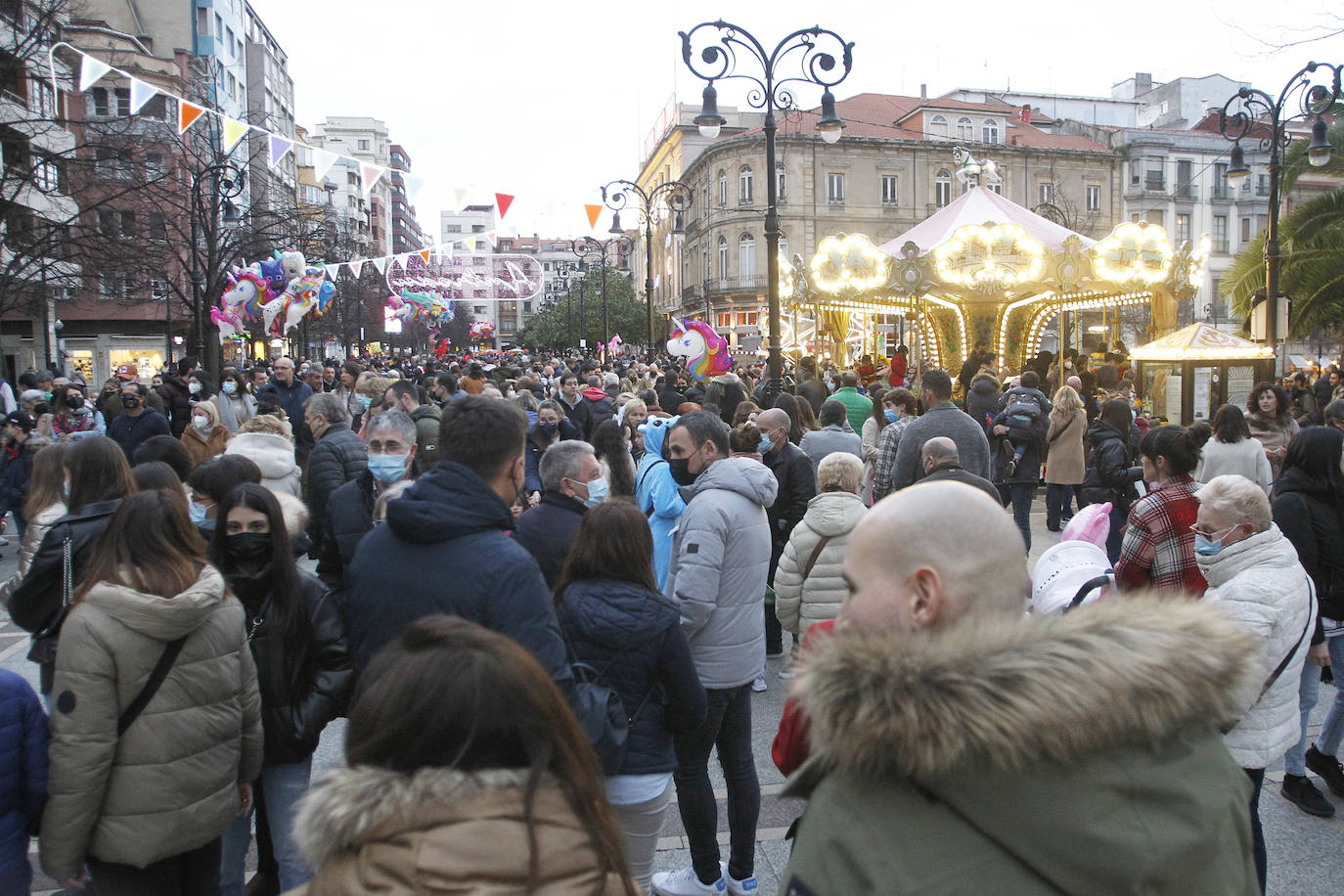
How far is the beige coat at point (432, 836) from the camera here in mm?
1243

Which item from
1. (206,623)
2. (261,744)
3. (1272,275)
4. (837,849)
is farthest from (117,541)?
(1272,275)

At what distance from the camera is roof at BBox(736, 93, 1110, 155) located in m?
48.9

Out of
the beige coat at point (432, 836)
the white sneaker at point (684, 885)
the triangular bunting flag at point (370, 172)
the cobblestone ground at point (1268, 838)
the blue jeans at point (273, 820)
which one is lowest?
the cobblestone ground at point (1268, 838)

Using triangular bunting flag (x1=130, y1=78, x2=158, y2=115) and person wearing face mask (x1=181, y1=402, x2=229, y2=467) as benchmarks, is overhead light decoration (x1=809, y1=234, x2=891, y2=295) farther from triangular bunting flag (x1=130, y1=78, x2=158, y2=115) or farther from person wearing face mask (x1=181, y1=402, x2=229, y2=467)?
person wearing face mask (x1=181, y1=402, x2=229, y2=467)

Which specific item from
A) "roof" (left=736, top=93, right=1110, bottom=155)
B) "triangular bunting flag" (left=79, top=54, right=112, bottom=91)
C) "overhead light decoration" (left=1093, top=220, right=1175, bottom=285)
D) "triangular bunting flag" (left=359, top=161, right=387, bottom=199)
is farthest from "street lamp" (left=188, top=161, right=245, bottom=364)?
"roof" (left=736, top=93, right=1110, bottom=155)

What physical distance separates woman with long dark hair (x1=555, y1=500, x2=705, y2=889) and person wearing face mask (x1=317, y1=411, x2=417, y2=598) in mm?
938

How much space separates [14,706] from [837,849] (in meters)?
2.24

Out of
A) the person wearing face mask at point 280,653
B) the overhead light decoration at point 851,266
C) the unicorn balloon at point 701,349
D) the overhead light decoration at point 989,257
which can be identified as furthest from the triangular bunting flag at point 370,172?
the person wearing face mask at point 280,653

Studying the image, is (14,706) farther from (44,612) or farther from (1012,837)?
(1012,837)

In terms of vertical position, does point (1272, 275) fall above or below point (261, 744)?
above

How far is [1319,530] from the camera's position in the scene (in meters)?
4.21

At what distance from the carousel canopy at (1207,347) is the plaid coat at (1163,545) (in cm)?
994

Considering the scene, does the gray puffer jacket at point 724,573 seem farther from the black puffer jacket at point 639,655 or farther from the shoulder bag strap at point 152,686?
the shoulder bag strap at point 152,686

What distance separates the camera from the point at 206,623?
2615 mm
